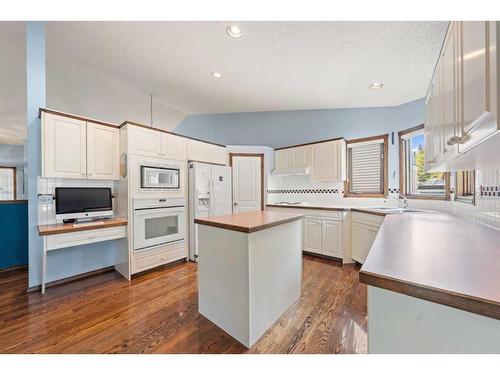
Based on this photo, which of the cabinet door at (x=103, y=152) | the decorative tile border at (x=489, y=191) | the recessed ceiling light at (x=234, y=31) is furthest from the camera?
the cabinet door at (x=103, y=152)

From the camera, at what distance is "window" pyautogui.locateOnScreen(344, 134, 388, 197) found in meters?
3.62

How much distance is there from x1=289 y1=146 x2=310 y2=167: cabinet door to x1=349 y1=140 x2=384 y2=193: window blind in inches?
30.2

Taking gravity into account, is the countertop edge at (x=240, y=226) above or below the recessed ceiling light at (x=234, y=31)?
below

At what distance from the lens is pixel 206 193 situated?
3717 mm

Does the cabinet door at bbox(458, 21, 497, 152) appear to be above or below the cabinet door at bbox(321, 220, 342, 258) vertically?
above

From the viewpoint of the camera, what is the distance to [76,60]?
9.49 feet

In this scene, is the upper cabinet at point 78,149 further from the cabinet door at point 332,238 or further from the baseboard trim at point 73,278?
the cabinet door at point 332,238

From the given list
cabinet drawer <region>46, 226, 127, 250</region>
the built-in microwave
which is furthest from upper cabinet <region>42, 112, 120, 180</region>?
cabinet drawer <region>46, 226, 127, 250</region>

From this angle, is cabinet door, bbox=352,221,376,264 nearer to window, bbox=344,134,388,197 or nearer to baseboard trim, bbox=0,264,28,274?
window, bbox=344,134,388,197

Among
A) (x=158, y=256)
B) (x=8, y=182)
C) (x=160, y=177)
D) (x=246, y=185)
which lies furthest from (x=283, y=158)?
(x=8, y=182)

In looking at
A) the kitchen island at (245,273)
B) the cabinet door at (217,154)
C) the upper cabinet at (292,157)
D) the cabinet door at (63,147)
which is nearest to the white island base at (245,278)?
the kitchen island at (245,273)

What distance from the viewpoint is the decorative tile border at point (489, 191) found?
157cm

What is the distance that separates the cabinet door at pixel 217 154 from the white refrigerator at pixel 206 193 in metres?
0.21
